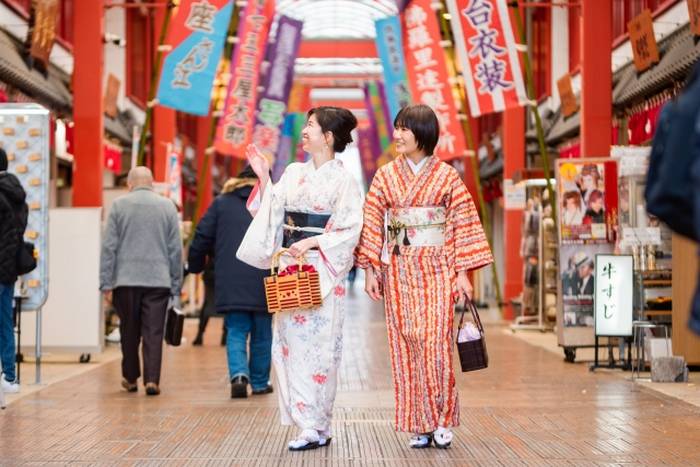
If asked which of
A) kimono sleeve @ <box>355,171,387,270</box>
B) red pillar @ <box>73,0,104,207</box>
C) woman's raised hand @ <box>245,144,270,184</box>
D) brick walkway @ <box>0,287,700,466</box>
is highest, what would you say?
red pillar @ <box>73,0,104,207</box>

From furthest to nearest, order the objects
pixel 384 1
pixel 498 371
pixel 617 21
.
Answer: pixel 384 1 → pixel 617 21 → pixel 498 371

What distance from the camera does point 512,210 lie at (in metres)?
23.9

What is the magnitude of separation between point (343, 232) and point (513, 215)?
17.2 meters

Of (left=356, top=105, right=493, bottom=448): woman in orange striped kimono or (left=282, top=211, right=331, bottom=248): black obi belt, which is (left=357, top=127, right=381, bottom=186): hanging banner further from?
(left=356, top=105, right=493, bottom=448): woman in orange striped kimono

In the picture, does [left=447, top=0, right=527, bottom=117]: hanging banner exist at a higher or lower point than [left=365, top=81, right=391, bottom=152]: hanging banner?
lower

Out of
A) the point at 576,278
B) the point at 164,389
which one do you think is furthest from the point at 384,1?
the point at 164,389

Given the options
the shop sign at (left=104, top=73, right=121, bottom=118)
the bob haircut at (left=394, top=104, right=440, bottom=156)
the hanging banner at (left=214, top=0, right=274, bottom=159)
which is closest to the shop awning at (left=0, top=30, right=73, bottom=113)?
the shop sign at (left=104, top=73, right=121, bottom=118)

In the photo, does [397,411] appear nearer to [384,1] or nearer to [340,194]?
[340,194]

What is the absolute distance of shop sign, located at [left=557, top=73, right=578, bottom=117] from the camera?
22.0 meters

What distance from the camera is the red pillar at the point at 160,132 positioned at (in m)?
22.9

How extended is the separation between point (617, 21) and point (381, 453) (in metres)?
15.8

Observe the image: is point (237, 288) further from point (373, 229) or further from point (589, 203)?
point (589, 203)

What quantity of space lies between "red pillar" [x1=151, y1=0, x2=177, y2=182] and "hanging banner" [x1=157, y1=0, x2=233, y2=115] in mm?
6104

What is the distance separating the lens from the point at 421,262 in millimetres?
6863
